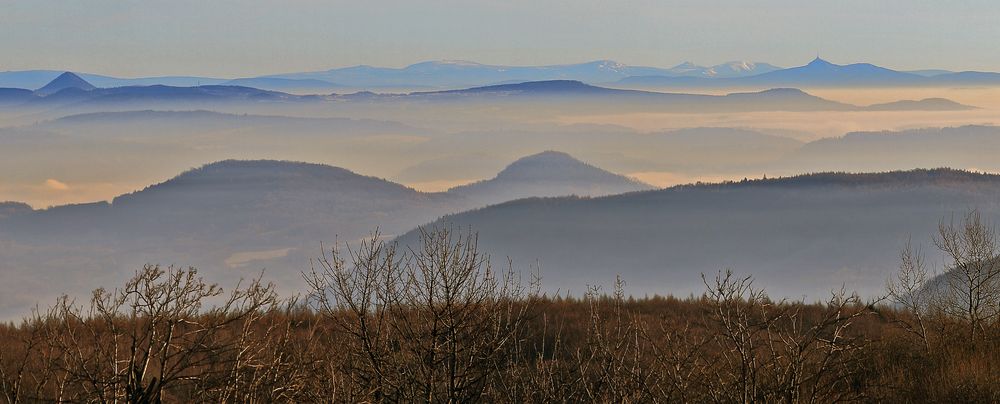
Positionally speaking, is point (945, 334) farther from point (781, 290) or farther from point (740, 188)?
point (740, 188)

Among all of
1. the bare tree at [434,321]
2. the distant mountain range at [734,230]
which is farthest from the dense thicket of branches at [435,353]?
the distant mountain range at [734,230]

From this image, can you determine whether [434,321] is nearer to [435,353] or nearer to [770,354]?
[435,353]

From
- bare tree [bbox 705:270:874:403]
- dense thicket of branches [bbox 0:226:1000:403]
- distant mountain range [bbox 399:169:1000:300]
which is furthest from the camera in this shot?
distant mountain range [bbox 399:169:1000:300]

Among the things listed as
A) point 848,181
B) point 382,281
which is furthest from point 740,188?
point 382,281

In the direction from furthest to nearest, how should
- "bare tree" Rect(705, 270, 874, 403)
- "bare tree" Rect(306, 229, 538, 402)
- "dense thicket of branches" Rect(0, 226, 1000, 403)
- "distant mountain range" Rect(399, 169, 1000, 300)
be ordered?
"distant mountain range" Rect(399, 169, 1000, 300)
"bare tree" Rect(306, 229, 538, 402)
"dense thicket of branches" Rect(0, 226, 1000, 403)
"bare tree" Rect(705, 270, 874, 403)

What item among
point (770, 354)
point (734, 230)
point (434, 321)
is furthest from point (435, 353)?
point (734, 230)

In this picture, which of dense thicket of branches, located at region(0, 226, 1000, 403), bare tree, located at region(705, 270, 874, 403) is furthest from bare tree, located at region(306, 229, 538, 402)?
bare tree, located at region(705, 270, 874, 403)

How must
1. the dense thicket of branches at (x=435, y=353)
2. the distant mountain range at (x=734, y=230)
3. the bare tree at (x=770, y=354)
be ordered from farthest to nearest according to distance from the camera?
the distant mountain range at (x=734, y=230)
the dense thicket of branches at (x=435, y=353)
the bare tree at (x=770, y=354)

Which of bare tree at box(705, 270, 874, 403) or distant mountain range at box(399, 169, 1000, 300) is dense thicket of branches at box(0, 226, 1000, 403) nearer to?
bare tree at box(705, 270, 874, 403)

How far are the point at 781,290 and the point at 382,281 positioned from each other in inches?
5614

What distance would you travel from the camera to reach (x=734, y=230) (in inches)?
6250

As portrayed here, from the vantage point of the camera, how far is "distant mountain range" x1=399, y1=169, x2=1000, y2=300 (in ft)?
474

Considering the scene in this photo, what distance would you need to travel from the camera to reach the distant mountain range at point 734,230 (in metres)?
144

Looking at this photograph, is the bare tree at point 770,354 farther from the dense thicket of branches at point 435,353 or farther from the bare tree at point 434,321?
the bare tree at point 434,321
